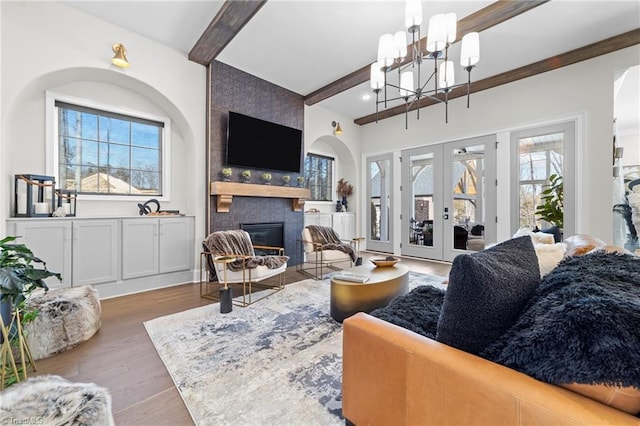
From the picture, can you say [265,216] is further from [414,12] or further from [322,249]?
[414,12]

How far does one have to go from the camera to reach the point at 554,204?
404 centimetres

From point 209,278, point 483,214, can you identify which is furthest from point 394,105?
point 209,278

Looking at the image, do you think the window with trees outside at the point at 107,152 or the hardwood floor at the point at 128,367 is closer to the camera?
the hardwood floor at the point at 128,367

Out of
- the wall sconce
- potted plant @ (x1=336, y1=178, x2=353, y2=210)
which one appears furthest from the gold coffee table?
potted plant @ (x1=336, y1=178, x2=353, y2=210)

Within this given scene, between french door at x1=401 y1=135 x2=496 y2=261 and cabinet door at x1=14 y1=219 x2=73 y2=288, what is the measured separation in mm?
5485

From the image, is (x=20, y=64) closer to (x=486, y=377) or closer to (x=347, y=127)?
(x=486, y=377)

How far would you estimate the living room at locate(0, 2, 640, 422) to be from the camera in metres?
2.75

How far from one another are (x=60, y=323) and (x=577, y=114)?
20.5ft

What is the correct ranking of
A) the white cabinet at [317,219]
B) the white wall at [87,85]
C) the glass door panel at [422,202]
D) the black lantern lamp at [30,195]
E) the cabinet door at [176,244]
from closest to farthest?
the white wall at [87,85], the black lantern lamp at [30,195], the cabinet door at [176,244], the glass door panel at [422,202], the white cabinet at [317,219]

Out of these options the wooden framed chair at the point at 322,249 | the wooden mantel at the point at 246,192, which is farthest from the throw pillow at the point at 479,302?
the wooden mantel at the point at 246,192

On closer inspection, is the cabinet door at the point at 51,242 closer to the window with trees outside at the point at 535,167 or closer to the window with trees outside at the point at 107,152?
the window with trees outside at the point at 107,152

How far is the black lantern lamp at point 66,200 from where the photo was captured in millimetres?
3014

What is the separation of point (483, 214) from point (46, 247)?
19.9 feet

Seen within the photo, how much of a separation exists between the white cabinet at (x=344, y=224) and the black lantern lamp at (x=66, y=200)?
4.29m
